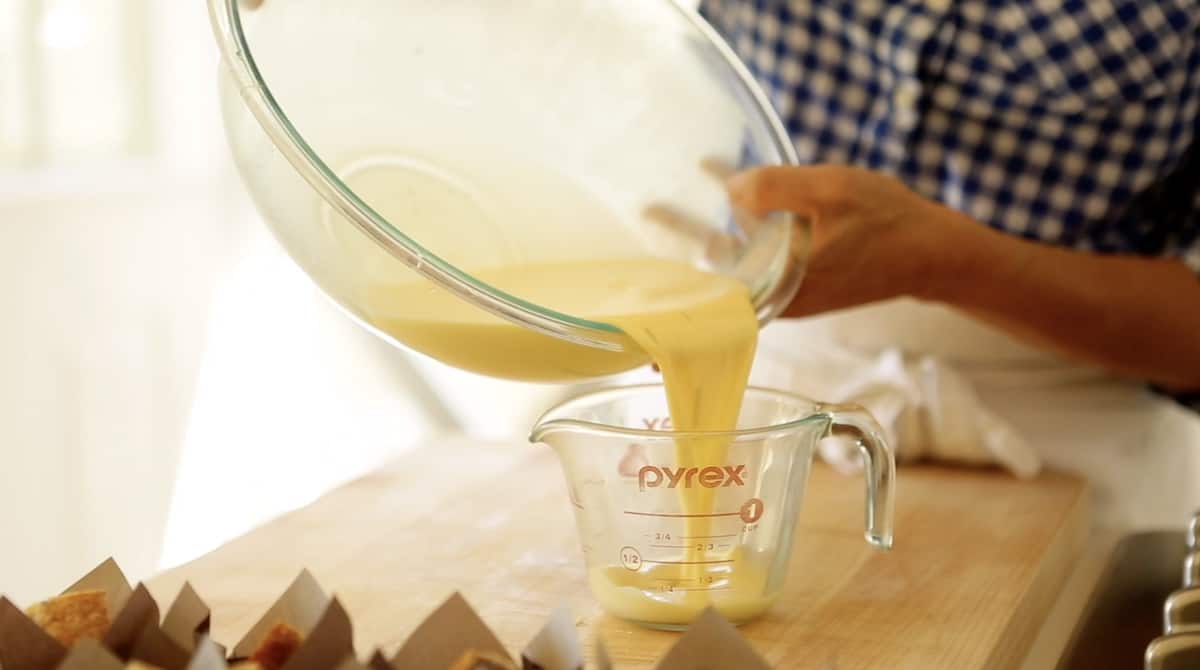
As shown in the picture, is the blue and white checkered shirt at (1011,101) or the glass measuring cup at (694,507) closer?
the glass measuring cup at (694,507)

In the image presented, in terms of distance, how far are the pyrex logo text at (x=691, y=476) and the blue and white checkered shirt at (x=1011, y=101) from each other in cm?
58

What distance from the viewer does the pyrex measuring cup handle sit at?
0.86 meters

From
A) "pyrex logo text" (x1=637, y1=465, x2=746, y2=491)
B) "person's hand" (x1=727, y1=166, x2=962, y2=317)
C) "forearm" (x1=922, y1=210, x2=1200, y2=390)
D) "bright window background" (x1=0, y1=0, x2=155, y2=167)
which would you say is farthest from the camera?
"bright window background" (x1=0, y1=0, x2=155, y2=167)

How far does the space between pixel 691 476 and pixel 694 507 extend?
23 mm

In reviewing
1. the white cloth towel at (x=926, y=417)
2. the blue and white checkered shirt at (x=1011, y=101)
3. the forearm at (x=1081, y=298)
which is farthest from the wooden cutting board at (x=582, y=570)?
the blue and white checkered shirt at (x=1011, y=101)

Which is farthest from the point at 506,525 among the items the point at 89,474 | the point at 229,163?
the point at 229,163

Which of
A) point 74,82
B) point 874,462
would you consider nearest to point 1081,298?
point 874,462

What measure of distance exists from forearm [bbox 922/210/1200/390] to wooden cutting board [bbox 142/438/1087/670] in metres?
0.14

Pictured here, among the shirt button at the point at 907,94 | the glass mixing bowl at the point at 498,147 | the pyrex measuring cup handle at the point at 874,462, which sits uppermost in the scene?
the glass mixing bowl at the point at 498,147

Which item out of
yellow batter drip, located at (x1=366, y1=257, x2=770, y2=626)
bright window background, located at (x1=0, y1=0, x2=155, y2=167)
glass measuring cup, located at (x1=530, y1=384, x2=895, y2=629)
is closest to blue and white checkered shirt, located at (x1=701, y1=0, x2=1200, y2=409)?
yellow batter drip, located at (x1=366, y1=257, x2=770, y2=626)

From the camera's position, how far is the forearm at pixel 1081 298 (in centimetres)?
120

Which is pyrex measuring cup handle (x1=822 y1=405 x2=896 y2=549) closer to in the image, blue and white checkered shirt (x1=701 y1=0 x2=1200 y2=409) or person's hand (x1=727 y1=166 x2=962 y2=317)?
person's hand (x1=727 y1=166 x2=962 y2=317)

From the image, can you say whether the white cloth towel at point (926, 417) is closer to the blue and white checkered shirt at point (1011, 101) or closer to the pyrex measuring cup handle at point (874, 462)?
the blue and white checkered shirt at point (1011, 101)

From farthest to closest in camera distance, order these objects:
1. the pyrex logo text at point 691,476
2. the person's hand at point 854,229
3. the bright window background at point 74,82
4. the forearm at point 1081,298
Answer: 1. the bright window background at point 74,82
2. the forearm at point 1081,298
3. the person's hand at point 854,229
4. the pyrex logo text at point 691,476
